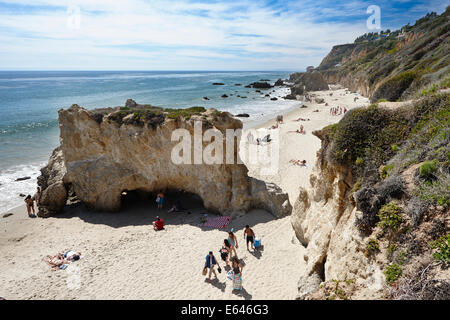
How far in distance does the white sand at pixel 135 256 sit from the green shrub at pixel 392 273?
4.24 m

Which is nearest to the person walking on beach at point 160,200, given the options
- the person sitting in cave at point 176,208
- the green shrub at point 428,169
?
the person sitting in cave at point 176,208

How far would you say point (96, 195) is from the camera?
14.7 meters

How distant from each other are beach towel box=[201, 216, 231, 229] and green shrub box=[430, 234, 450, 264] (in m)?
8.86

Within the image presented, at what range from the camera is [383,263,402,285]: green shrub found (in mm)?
4293

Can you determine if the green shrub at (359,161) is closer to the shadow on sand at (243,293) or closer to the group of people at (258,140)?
the shadow on sand at (243,293)

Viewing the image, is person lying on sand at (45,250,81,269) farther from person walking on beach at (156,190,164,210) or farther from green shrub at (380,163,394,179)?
green shrub at (380,163,394,179)

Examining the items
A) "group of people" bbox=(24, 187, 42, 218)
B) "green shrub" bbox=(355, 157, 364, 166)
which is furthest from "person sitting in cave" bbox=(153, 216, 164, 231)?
"green shrub" bbox=(355, 157, 364, 166)

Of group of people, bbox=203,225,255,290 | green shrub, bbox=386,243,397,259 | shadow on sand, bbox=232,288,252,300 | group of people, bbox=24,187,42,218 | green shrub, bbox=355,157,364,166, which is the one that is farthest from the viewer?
group of people, bbox=24,187,42,218

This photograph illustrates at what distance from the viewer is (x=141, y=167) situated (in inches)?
564

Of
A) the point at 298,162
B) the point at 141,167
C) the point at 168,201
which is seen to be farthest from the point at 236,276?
the point at 298,162

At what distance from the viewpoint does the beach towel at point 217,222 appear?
12133 mm

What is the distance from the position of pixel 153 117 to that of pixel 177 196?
515cm

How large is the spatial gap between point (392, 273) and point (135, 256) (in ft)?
31.1

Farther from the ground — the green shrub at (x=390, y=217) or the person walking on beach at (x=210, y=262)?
the green shrub at (x=390, y=217)
